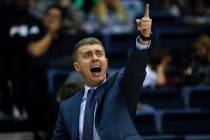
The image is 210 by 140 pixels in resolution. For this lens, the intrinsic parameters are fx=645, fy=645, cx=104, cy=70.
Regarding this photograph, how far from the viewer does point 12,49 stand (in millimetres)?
7406

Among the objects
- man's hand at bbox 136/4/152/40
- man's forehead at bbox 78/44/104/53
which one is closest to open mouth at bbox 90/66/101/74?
man's forehead at bbox 78/44/104/53

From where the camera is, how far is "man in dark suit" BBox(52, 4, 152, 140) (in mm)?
3549

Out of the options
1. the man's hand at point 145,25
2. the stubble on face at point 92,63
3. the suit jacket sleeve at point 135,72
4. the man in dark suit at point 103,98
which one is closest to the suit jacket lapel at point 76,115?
the man in dark suit at point 103,98

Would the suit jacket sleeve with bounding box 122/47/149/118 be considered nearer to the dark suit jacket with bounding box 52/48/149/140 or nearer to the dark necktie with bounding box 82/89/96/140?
the dark suit jacket with bounding box 52/48/149/140

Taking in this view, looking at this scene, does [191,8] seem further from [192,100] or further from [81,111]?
[81,111]

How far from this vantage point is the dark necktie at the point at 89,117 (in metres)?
3.69

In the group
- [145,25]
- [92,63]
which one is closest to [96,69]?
[92,63]

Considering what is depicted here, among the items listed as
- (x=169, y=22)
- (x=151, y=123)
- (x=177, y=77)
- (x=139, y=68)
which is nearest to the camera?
(x=139, y=68)

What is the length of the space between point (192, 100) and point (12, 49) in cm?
213

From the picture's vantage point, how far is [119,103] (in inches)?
145

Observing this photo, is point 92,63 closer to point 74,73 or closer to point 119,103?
point 119,103

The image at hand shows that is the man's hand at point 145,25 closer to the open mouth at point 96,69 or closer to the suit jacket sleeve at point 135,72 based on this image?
the suit jacket sleeve at point 135,72

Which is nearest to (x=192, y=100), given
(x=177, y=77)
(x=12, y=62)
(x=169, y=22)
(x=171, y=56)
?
(x=177, y=77)

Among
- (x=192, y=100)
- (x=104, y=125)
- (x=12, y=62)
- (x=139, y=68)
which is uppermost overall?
Result: (x=139, y=68)
